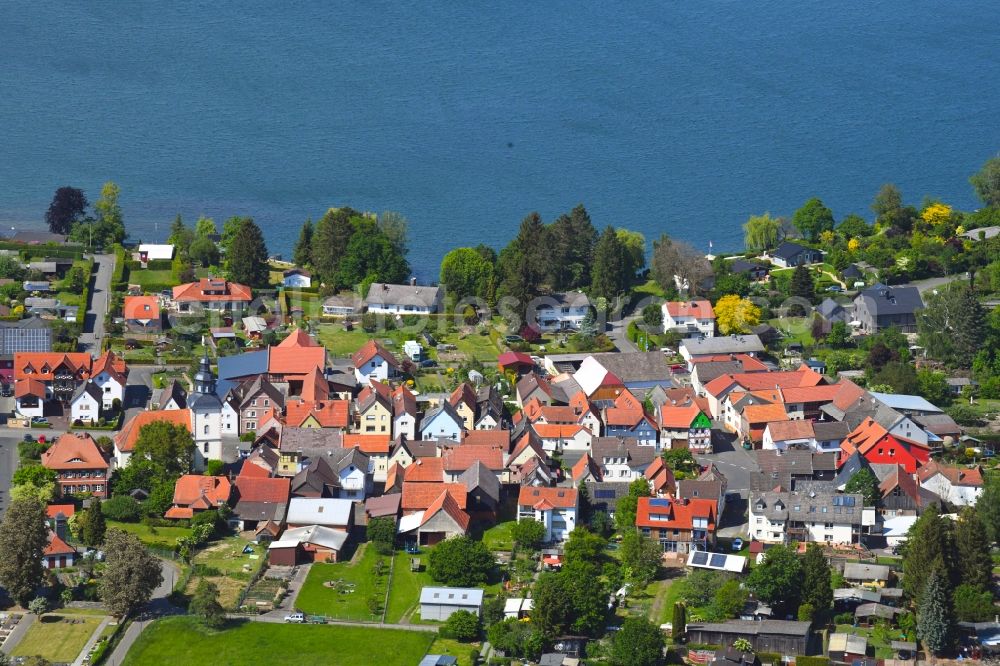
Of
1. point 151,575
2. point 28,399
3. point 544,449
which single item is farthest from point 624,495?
point 28,399

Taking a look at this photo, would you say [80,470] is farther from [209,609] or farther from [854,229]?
[854,229]

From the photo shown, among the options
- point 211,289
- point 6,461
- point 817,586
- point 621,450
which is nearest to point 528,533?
point 621,450

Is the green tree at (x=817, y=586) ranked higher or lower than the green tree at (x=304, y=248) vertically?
lower

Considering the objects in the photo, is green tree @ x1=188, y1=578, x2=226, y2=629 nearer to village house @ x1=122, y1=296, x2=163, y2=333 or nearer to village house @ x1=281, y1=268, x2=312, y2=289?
village house @ x1=122, y1=296, x2=163, y2=333

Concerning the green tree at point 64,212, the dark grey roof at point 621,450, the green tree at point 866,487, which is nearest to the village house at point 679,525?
the dark grey roof at point 621,450

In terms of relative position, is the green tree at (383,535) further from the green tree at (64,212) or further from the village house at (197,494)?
the green tree at (64,212)

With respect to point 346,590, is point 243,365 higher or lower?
higher
